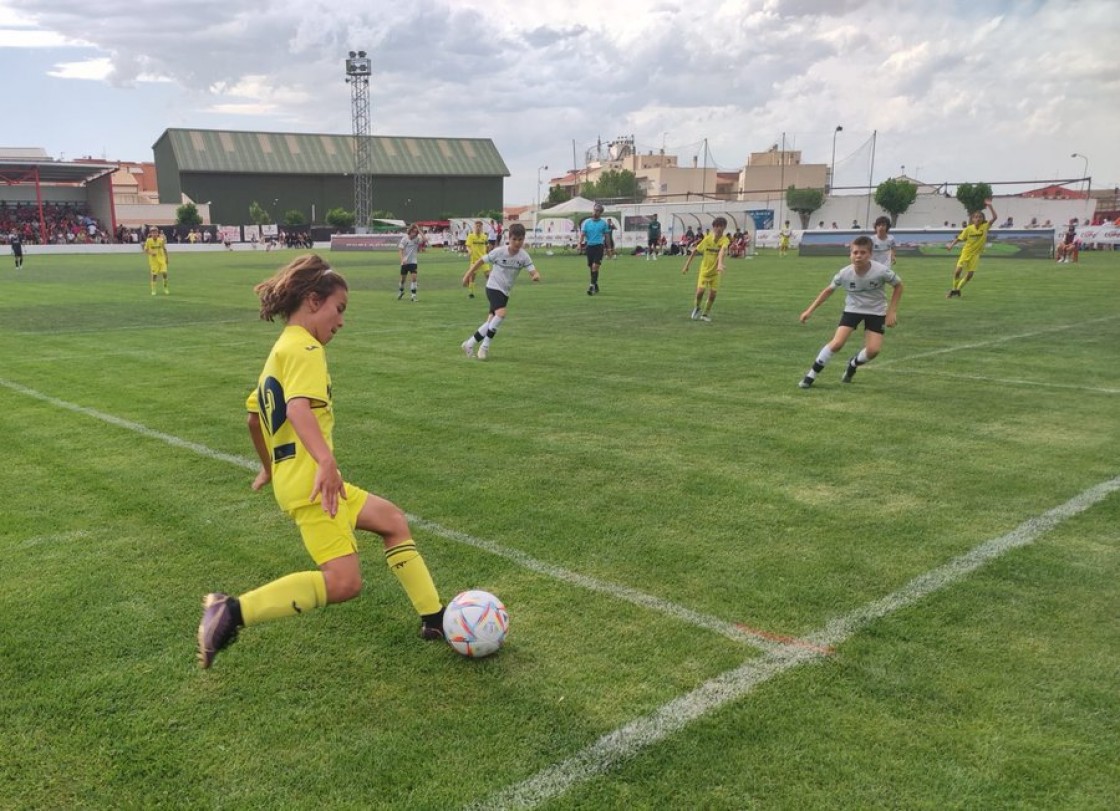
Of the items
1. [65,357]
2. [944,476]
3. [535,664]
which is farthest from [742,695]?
[65,357]

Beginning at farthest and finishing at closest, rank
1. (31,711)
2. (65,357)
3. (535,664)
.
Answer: (65,357)
(535,664)
(31,711)

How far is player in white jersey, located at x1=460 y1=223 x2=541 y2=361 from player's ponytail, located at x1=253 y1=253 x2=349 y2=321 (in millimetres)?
8389

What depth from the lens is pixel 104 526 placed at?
17.6 ft

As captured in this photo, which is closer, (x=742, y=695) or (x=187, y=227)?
(x=742, y=695)

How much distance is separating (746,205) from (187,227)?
158ft

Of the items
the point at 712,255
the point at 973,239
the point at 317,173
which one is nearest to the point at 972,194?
the point at 973,239

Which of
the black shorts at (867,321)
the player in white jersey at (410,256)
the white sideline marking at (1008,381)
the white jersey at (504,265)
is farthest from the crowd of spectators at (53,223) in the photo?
the white sideline marking at (1008,381)

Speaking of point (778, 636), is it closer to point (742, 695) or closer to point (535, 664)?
point (742, 695)

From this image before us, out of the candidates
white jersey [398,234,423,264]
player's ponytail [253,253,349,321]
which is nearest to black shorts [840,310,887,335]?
player's ponytail [253,253,349,321]

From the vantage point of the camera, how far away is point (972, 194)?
57.0m

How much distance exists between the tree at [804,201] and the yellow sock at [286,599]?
6190 centimetres

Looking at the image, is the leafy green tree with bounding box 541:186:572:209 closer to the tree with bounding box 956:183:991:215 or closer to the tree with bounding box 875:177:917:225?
the tree with bounding box 875:177:917:225

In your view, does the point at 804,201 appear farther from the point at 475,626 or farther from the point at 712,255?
the point at 475,626

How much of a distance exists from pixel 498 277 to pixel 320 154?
9227cm
